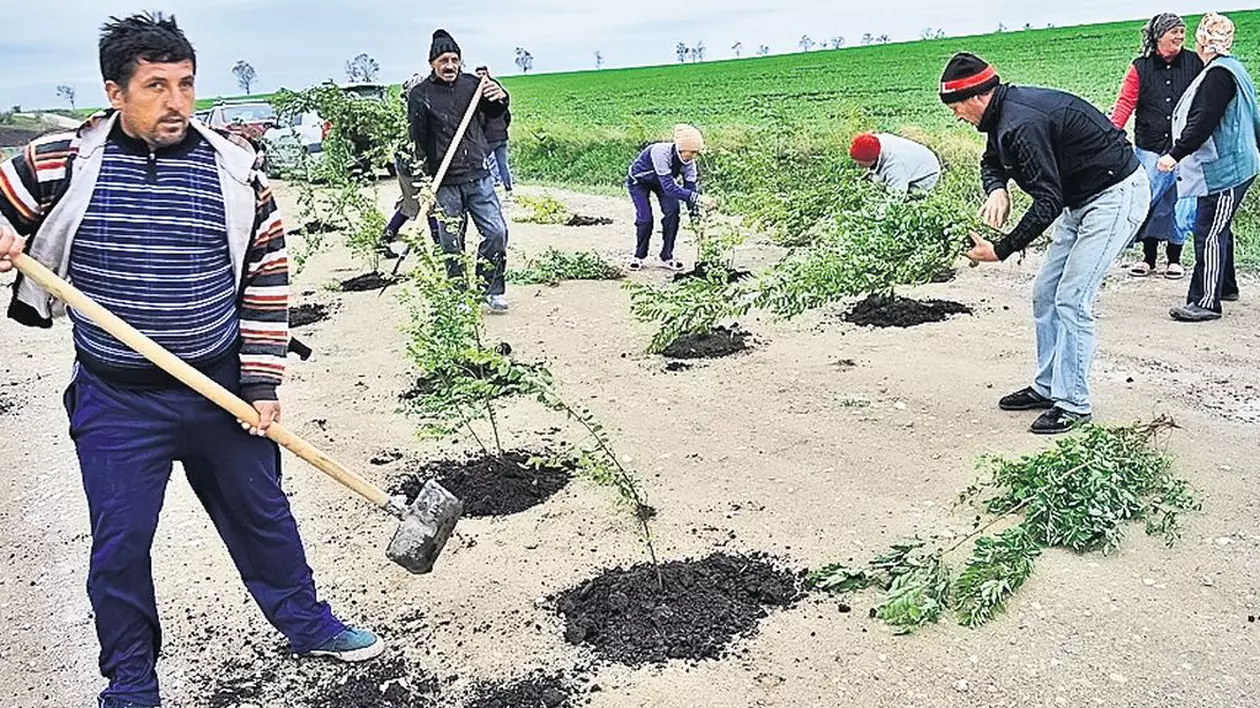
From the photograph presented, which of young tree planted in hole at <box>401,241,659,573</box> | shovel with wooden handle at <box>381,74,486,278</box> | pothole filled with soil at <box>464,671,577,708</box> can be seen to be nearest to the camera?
pothole filled with soil at <box>464,671,577,708</box>

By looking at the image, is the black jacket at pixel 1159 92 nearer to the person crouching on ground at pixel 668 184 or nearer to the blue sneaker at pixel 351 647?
the person crouching on ground at pixel 668 184

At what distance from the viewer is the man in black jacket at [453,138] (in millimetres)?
7547

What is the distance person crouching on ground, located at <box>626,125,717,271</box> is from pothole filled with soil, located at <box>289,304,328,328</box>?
2.71m

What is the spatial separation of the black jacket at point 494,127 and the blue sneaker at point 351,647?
4.82m

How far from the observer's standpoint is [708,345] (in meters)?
6.97

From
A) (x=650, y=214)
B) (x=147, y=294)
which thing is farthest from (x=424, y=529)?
(x=650, y=214)

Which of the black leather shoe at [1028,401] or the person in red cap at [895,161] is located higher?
the person in red cap at [895,161]

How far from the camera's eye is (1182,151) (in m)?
6.68

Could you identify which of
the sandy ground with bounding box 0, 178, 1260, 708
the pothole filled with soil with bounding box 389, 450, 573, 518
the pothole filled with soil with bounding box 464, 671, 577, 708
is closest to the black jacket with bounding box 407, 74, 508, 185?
the sandy ground with bounding box 0, 178, 1260, 708

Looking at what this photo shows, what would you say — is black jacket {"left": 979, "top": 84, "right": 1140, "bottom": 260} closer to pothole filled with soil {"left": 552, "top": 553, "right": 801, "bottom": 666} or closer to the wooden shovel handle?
pothole filled with soil {"left": 552, "top": 553, "right": 801, "bottom": 666}

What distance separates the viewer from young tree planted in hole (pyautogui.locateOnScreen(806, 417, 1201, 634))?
145 inches

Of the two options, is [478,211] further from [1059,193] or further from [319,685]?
[319,685]

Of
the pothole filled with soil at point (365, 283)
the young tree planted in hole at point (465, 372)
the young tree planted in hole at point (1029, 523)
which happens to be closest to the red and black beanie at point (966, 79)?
Answer: the young tree planted in hole at point (1029, 523)

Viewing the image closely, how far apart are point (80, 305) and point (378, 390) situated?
376cm
